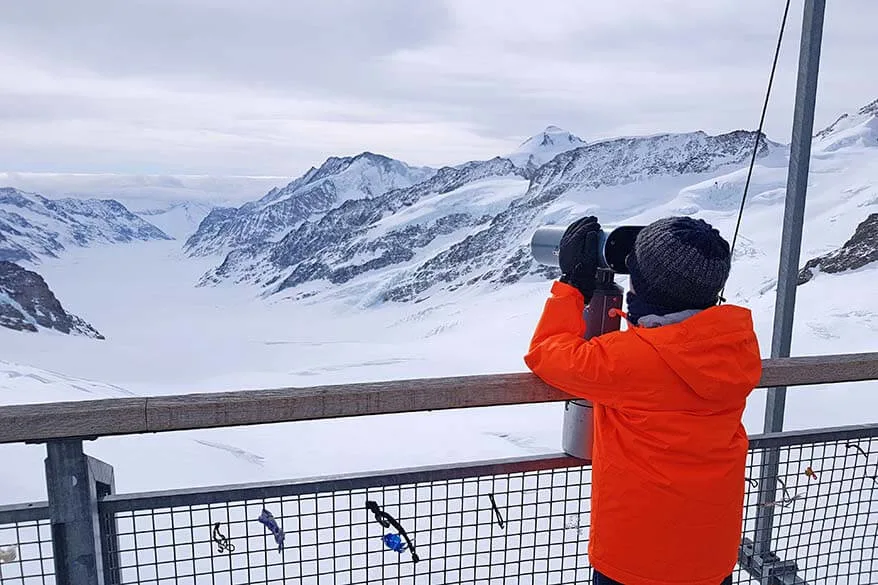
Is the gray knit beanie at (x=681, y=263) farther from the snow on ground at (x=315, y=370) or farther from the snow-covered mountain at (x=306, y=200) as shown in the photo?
the snow-covered mountain at (x=306, y=200)

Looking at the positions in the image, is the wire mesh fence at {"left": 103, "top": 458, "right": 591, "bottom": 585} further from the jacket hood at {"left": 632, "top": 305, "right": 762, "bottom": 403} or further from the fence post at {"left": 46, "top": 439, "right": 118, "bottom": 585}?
the jacket hood at {"left": 632, "top": 305, "right": 762, "bottom": 403}

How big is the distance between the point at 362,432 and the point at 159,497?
8774mm

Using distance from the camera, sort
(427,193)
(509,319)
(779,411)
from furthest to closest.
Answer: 1. (427,193)
2. (509,319)
3. (779,411)

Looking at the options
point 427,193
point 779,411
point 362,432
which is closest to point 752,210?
point 362,432

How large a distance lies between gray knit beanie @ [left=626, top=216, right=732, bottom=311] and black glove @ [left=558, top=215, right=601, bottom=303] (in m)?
0.10

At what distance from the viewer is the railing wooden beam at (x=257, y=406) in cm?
121

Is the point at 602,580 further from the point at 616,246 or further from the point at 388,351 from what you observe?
the point at 388,351

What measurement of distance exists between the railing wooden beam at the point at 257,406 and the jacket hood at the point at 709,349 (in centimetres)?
26

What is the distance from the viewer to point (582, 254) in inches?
58.6

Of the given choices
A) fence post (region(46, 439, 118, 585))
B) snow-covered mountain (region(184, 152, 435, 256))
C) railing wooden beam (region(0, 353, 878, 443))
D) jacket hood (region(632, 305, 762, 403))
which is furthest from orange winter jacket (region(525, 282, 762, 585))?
snow-covered mountain (region(184, 152, 435, 256))

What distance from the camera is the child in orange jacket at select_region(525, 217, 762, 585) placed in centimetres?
134

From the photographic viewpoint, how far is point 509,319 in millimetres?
39594

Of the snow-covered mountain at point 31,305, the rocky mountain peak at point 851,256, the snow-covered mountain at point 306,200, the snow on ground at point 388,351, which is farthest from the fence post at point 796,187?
the snow-covered mountain at point 306,200

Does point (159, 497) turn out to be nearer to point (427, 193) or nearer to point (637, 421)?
point (637, 421)
